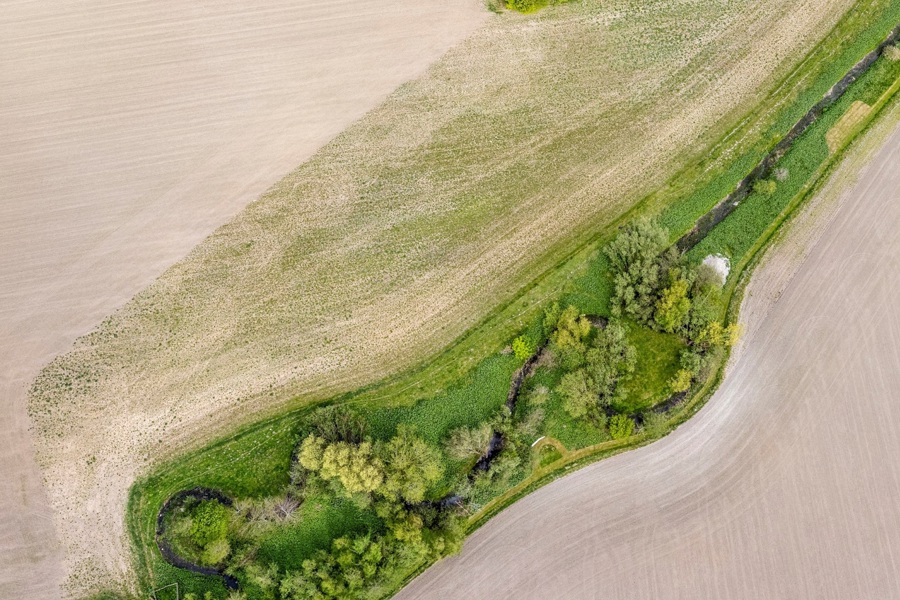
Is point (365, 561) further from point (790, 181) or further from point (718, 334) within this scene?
point (790, 181)

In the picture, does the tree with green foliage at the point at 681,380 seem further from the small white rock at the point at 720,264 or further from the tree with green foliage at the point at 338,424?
the tree with green foliage at the point at 338,424

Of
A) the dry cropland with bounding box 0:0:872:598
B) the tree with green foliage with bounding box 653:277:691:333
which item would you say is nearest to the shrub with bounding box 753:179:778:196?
the dry cropland with bounding box 0:0:872:598

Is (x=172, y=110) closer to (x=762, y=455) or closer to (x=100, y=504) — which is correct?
(x=100, y=504)

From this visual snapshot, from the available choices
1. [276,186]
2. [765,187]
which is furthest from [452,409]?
[765,187]

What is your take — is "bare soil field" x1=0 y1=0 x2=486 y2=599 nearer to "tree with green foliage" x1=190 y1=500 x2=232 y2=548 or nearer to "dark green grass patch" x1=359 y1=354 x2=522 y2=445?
"tree with green foliage" x1=190 y1=500 x2=232 y2=548

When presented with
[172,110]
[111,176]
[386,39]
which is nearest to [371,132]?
[386,39]

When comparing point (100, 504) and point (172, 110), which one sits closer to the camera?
point (100, 504)
